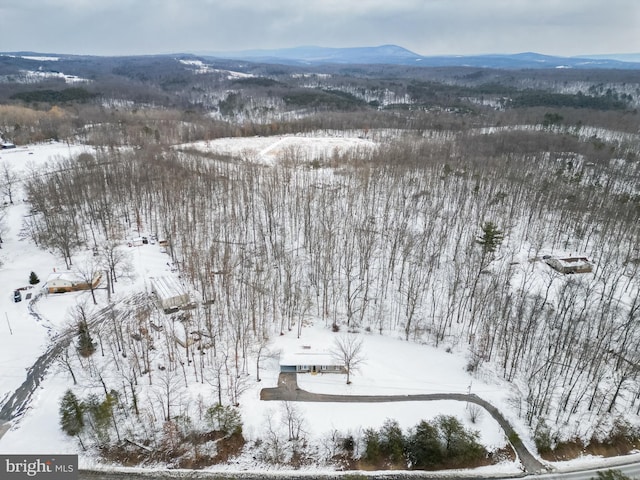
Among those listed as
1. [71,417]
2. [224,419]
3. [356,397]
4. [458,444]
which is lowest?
[356,397]

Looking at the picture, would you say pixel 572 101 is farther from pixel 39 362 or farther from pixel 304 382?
pixel 39 362

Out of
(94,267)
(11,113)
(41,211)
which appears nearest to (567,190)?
(94,267)

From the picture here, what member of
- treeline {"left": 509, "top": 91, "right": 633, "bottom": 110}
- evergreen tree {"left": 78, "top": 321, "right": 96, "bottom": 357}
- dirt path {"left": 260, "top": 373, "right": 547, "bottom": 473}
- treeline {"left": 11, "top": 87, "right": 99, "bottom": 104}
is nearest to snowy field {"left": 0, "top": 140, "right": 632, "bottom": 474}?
dirt path {"left": 260, "top": 373, "right": 547, "bottom": 473}

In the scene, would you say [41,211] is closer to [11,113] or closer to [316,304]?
[316,304]

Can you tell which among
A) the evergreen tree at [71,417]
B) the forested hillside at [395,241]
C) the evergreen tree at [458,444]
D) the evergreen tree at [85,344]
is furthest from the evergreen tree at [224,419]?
the evergreen tree at [458,444]

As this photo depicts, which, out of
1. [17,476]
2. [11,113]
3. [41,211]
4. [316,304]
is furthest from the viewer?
[11,113]

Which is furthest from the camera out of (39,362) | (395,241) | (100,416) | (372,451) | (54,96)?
(54,96)

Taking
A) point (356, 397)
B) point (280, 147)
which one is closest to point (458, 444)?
point (356, 397)

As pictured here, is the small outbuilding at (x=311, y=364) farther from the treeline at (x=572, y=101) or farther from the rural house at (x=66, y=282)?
the treeline at (x=572, y=101)
